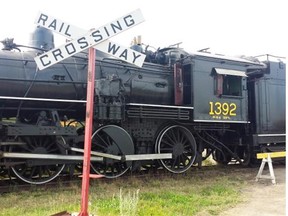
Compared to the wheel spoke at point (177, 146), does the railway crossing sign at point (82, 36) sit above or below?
above

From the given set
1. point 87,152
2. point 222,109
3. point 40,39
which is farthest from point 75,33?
point 222,109

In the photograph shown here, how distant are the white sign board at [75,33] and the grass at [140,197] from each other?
179 cm

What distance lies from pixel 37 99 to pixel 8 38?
1.39m

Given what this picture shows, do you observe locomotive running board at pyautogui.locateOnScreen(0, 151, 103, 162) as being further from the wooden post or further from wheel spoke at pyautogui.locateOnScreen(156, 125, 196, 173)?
the wooden post

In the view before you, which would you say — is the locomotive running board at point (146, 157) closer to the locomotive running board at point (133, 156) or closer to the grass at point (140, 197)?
the locomotive running board at point (133, 156)

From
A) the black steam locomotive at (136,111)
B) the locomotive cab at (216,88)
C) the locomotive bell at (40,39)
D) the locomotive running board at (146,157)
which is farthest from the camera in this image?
the locomotive cab at (216,88)

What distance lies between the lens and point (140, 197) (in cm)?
566

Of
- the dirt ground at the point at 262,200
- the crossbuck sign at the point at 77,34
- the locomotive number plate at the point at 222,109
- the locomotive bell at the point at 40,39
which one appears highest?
the locomotive bell at the point at 40,39

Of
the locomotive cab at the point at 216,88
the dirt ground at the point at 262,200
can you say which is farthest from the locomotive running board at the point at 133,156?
the dirt ground at the point at 262,200

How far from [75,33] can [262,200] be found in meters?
4.00

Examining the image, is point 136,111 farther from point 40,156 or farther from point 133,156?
point 40,156

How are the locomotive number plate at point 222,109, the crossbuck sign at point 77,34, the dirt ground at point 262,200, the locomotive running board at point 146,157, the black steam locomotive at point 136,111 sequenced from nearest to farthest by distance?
1. the crossbuck sign at point 77,34
2. the dirt ground at point 262,200
3. the black steam locomotive at point 136,111
4. the locomotive running board at point 146,157
5. the locomotive number plate at point 222,109

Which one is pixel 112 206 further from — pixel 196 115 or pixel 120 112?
pixel 196 115

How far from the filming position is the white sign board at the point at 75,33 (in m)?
3.34
